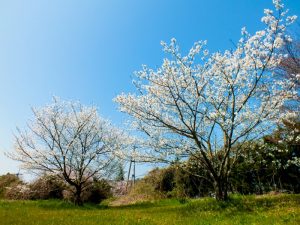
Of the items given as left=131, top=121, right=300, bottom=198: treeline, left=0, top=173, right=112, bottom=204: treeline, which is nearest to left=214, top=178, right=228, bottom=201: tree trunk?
left=131, top=121, right=300, bottom=198: treeline

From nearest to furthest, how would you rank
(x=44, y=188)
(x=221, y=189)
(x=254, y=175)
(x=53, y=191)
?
1. (x=221, y=189)
2. (x=254, y=175)
3. (x=44, y=188)
4. (x=53, y=191)

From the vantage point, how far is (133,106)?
17.8 m

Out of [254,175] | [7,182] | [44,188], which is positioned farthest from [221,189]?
[7,182]

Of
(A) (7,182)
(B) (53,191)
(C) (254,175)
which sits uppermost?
(A) (7,182)

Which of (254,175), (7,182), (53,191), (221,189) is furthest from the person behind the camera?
(7,182)

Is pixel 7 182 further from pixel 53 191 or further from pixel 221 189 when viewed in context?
pixel 221 189

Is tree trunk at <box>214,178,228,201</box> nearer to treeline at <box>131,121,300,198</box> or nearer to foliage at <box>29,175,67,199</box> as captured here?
treeline at <box>131,121,300,198</box>

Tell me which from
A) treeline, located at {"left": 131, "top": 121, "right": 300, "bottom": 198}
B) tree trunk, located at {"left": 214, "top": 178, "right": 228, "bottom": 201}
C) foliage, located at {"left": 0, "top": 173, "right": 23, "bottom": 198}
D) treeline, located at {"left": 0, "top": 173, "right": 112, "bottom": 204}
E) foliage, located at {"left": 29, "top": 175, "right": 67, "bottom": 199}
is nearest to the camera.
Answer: tree trunk, located at {"left": 214, "top": 178, "right": 228, "bottom": 201}

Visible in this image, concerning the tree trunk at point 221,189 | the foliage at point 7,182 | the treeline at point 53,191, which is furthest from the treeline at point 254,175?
the foliage at point 7,182

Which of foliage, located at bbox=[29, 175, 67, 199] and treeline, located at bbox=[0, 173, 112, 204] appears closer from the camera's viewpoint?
treeline, located at bbox=[0, 173, 112, 204]

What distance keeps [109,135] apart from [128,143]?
8396 mm

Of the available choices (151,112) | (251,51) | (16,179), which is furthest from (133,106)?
(16,179)

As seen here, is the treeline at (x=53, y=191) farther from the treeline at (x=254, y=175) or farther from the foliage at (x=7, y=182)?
the treeline at (x=254, y=175)

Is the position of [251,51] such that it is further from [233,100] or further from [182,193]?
[182,193]
